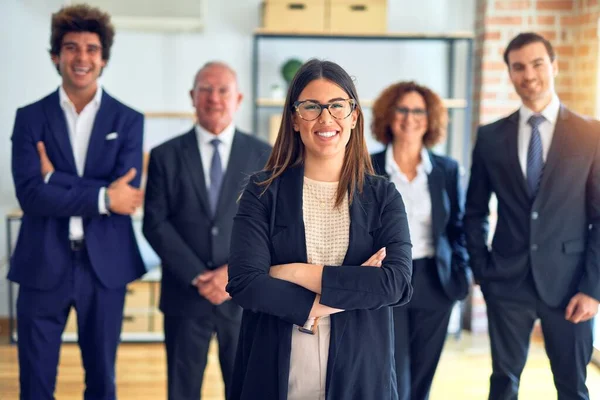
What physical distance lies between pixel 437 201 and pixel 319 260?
3.69ft

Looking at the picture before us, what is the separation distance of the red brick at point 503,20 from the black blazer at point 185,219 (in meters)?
2.61

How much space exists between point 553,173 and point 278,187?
125 cm

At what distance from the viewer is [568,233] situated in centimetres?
279

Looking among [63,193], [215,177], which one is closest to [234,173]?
[215,177]

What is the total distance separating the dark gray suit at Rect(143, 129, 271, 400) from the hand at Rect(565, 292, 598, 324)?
50.1 inches

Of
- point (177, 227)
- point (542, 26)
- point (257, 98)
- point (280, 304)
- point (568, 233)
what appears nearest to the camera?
point (280, 304)

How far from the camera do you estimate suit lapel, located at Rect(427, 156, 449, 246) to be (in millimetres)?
2992

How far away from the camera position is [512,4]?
4852 millimetres

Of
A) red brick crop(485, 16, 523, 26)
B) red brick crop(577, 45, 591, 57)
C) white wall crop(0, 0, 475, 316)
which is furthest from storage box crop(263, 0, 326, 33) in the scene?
red brick crop(577, 45, 591, 57)

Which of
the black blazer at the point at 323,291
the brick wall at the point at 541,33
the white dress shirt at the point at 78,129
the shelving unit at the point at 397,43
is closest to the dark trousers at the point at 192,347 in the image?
the white dress shirt at the point at 78,129

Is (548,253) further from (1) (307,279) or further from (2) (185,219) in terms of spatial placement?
(2) (185,219)

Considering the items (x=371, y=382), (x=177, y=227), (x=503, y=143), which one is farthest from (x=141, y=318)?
(x=371, y=382)

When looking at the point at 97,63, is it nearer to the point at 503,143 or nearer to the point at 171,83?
the point at 503,143

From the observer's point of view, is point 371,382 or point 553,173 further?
point 553,173
